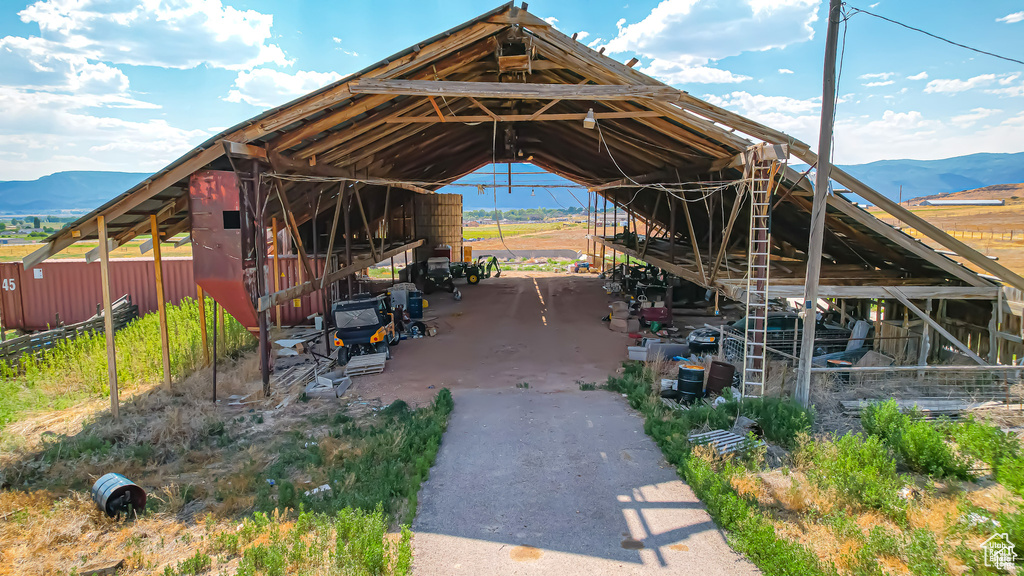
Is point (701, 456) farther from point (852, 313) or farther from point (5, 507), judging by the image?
point (852, 313)

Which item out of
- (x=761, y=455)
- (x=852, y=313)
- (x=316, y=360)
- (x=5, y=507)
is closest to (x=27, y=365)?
(x=316, y=360)

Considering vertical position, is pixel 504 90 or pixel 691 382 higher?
pixel 504 90

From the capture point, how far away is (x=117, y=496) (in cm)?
623

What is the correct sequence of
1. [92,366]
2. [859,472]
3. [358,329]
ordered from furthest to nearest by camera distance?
[358,329]
[92,366]
[859,472]

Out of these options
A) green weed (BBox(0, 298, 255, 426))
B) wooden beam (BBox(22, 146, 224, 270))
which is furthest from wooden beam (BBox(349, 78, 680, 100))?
green weed (BBox(0, 298, 255, 426))

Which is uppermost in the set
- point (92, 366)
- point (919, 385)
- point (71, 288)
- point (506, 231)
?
→ point (506, 231)

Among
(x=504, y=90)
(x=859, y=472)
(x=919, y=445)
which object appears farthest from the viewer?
(x=504, y=90)

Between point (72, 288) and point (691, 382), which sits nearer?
point (691, 382)

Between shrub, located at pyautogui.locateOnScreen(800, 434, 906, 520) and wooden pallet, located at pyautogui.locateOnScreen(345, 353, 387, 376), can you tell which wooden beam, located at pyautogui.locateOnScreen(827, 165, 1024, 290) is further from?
wooden pallet, located at pyautogui.locateOnScreen(345, 353, 387, 376)

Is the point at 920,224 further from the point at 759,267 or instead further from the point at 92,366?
the point at 92,366

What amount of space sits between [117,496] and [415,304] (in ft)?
39.4

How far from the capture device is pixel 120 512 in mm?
6203

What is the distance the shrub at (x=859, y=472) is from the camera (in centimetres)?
592

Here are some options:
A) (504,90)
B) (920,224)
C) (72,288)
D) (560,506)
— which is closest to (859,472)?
(560,506)
